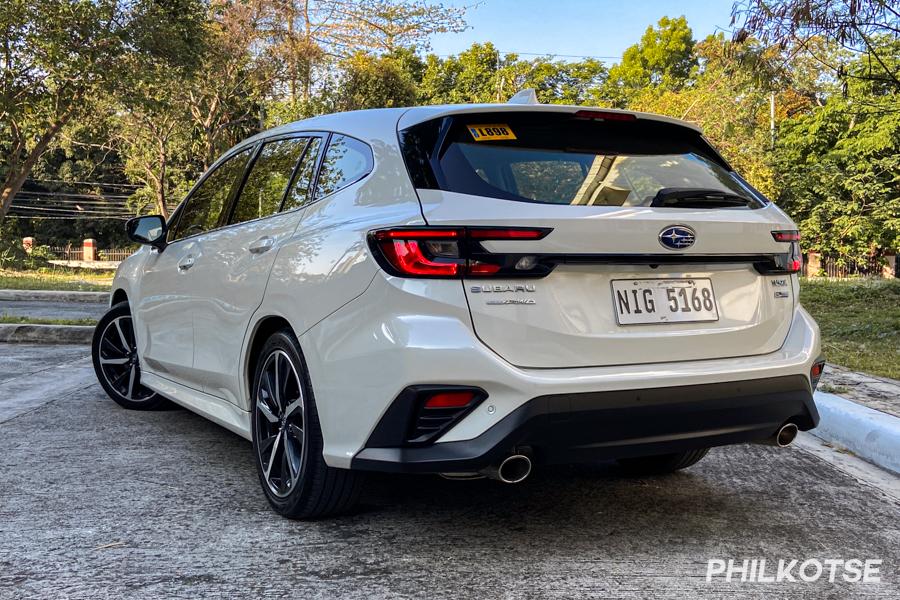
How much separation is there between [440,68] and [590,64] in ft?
35.4

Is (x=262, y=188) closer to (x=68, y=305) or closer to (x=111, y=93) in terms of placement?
(x=68, y=305)

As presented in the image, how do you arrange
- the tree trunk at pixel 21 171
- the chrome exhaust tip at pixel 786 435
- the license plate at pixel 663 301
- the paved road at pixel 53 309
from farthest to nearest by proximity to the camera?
1. the tree trunk at pixel 21 171
2. the paved road at pixel 53 309
3. the chrome exhaust tip at pixel 786 435
4. the license plate at pixel 663 301

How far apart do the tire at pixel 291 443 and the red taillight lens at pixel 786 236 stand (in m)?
1.79

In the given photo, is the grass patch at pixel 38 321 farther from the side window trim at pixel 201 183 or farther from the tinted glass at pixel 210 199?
the tinted glass at pixel 210 199

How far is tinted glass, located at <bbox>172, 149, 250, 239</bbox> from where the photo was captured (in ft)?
14.4

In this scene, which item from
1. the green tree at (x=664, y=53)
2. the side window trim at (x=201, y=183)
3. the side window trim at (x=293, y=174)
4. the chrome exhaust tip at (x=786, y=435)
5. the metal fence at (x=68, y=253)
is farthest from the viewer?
the green tree at (x=664, y=53)

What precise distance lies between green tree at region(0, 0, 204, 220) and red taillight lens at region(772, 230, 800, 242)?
61.4ft

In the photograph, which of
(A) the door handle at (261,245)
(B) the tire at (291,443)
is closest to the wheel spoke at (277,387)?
(B) the tire at (291,443)

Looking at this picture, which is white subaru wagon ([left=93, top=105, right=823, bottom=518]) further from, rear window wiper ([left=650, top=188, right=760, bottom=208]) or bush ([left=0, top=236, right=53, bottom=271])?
bush ([left=0, top=236, right=53, bottom=271])

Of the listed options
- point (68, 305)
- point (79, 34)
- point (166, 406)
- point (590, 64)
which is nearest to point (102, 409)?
point (166, 406)

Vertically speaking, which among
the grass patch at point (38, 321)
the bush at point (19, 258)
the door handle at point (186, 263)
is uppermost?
the door handle at point (186, 263)

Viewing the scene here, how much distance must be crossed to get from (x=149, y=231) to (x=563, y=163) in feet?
9.64

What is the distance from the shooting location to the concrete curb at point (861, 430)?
170 inches

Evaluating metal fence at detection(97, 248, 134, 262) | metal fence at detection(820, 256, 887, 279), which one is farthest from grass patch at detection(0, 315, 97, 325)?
metal fence at detection(97, 248, 134, 262)
